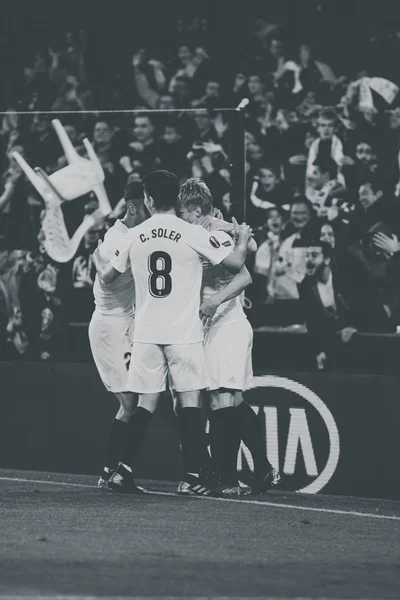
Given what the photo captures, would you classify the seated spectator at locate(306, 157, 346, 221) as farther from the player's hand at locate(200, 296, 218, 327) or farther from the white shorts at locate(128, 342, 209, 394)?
the white shorts at locate(128, 342, 209, 394)

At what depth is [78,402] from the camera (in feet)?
32.5

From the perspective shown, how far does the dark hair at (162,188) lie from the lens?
317 inches

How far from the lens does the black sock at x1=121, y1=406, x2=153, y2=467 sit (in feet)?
26.6

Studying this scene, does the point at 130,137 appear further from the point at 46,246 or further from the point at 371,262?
the point at 371,262

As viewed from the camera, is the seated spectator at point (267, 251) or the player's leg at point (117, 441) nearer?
the player's leg at point (117, 441)

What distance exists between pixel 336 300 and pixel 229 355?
322 cm

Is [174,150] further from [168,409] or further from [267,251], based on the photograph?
[168,409]

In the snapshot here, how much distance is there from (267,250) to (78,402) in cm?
303

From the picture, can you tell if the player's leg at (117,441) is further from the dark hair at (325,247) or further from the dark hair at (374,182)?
the dark hair at (374,182)

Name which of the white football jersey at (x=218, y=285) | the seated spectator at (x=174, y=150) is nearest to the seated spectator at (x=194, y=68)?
the seated spectator at (x=174, y=150)

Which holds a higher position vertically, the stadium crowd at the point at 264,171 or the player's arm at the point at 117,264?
the stadium crowd at the point at 264,171

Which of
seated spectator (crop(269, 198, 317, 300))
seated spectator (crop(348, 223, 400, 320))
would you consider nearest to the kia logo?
seated spectator (crop(348, 223, 400, 320))

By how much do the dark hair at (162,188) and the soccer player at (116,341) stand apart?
540 mm

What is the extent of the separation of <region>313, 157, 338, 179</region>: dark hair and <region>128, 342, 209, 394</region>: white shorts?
176 inches
